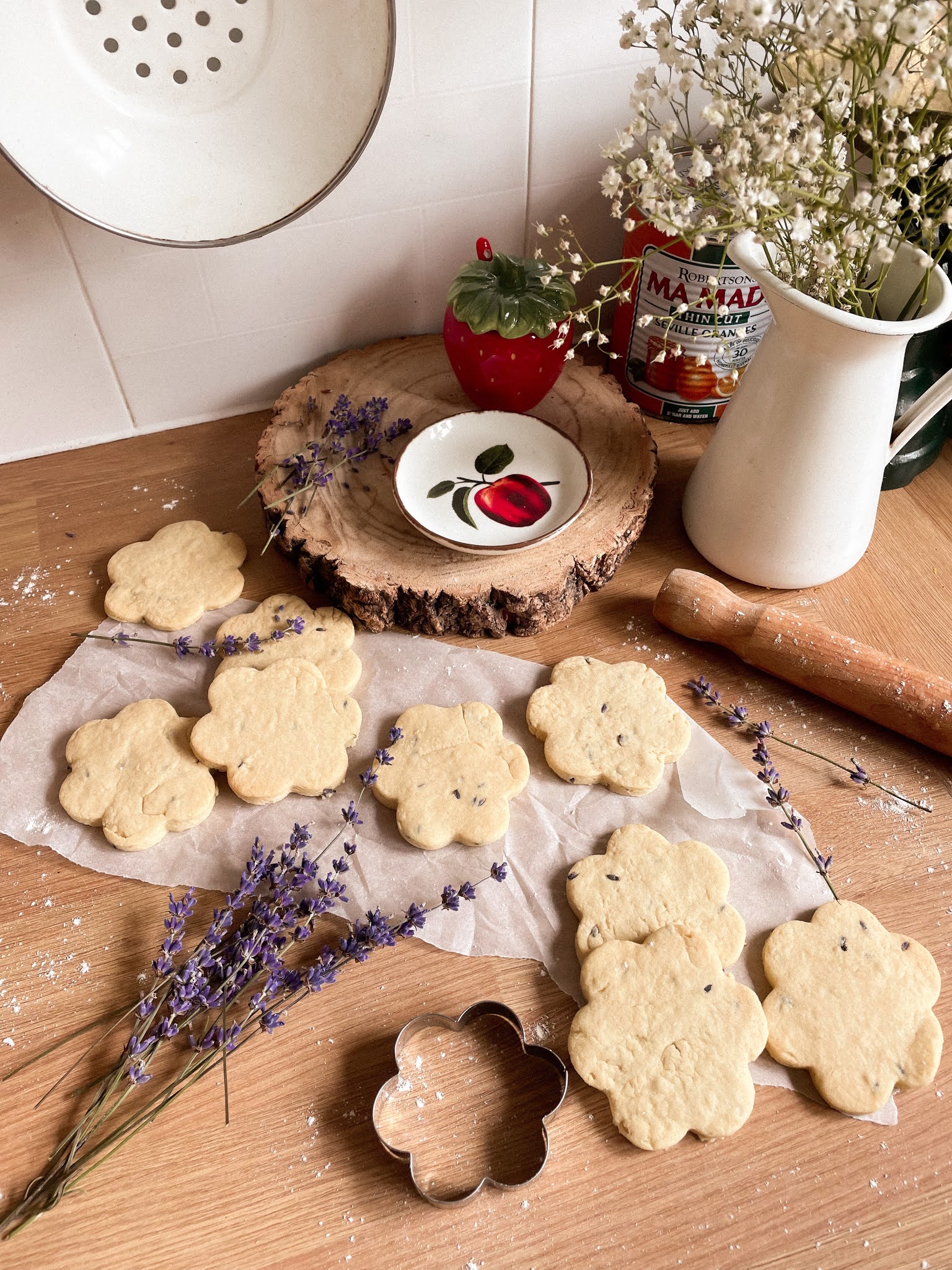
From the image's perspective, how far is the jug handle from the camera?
87cm

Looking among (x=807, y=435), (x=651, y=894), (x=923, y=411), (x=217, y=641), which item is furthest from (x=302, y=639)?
(x=923, y=411)

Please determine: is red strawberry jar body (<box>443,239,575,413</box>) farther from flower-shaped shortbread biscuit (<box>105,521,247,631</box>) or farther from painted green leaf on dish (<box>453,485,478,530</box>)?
flower-shaped shortbread biscuit (<box>105,521,247,631</box>)

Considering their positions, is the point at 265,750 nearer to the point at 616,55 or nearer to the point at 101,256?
the point at 101,256

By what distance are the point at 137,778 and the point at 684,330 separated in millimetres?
733

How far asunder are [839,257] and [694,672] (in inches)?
15.9

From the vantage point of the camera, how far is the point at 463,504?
3.16 feet

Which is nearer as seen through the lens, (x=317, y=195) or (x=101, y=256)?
(x=317, y=195)

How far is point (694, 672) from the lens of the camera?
3.11 feet

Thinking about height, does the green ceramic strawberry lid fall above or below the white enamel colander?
below

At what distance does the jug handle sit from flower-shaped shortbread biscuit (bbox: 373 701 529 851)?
0.47m

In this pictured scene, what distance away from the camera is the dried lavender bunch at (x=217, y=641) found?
3.04ft

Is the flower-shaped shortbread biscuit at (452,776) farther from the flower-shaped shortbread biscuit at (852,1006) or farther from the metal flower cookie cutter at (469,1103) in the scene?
the flower-shaped shortbread biscuit at (852,1006)

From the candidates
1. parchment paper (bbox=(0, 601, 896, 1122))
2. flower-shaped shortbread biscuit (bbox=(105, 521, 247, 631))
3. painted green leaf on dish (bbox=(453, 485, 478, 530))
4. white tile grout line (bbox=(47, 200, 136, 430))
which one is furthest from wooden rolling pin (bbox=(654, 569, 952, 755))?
white tile grout line (bbox=(47, 200, 136, 430))

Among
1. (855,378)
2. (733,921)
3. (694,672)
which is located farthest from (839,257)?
(733,921)
